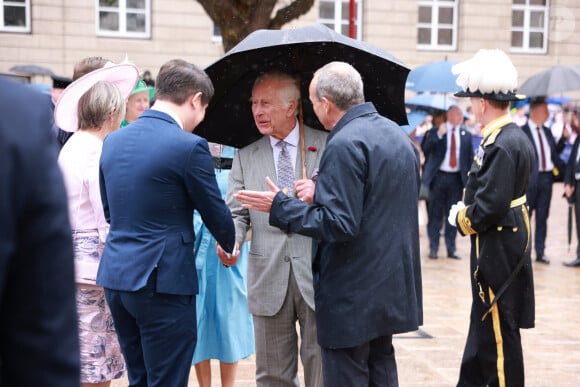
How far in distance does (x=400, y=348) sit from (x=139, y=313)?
3.29 m

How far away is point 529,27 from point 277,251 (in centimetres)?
2594

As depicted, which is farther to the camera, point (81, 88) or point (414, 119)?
point (414, 119)

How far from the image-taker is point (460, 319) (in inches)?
290

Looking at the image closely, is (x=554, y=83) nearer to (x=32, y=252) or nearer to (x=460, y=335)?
(x=460, y=335)

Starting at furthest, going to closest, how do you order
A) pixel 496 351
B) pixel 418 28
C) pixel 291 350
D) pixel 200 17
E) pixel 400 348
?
pixel 418 28, pixel 200 17, pixel 400 348, pixel 496 351, pixel 291 350

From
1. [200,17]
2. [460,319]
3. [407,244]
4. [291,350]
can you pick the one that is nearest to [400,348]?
[460,319]

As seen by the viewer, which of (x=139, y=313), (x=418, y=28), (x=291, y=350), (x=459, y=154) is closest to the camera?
(x=139, y=313)

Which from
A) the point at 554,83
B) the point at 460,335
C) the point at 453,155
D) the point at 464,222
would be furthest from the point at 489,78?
the point at 554,83

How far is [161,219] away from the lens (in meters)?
3.44

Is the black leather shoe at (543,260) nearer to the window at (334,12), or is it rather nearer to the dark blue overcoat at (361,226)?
the dark blue overcoat at (361,226)

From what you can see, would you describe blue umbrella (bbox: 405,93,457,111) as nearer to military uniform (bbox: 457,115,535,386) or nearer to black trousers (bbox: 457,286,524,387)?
military uniform (bbox: 457,115,535,386)

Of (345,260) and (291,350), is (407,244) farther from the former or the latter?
(291,350)

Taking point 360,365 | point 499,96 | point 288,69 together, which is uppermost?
point 288,69

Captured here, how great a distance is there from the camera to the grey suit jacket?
13.0ft
